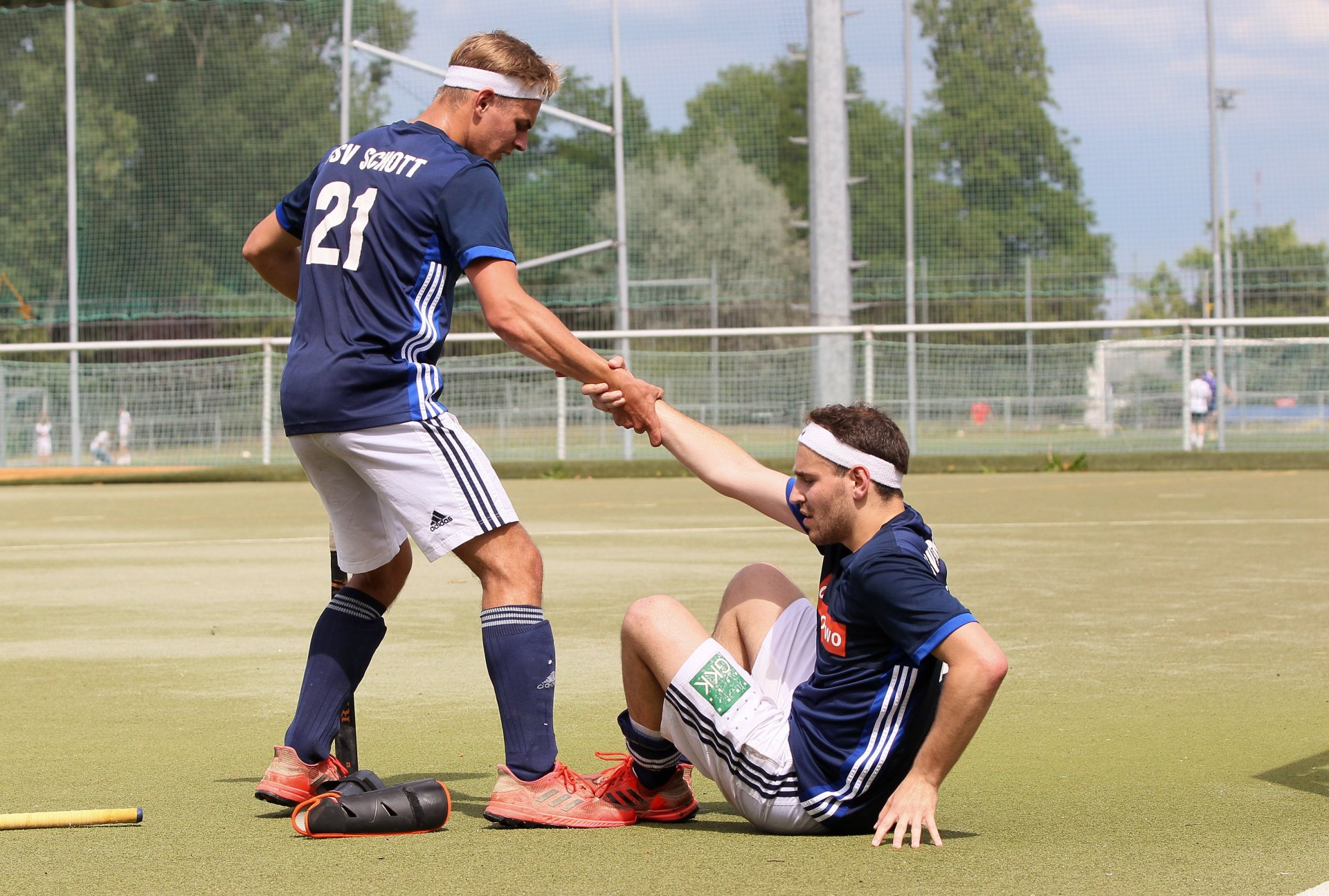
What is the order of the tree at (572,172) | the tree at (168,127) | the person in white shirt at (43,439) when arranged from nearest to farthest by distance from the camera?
the person in white shirt at (43,439) < the tree at (572,172) < the tree at (168,127)

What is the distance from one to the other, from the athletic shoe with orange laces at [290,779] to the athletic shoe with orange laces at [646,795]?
2.37ft

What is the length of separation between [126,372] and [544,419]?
652 centimetres

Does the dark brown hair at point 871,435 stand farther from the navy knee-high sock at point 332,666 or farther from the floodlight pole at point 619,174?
the floodlight pole at point 619,174

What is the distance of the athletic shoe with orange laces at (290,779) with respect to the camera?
150 inches

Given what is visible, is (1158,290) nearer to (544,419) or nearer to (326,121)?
(544,419)

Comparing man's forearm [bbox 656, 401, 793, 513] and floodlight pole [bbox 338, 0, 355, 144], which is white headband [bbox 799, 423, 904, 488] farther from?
floodlight pole [bbox 338, 0, 355, 144]

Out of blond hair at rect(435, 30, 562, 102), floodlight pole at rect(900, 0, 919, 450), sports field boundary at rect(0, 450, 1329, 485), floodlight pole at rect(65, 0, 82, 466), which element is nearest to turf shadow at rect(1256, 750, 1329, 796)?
blond hair at rect(435, 30, 562, 102)

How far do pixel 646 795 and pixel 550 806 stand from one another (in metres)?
0.24

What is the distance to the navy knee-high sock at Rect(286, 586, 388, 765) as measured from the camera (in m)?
4.01

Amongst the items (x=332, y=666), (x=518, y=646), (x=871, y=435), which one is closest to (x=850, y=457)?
(x=871, y=435)

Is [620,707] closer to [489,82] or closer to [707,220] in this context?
[489,82]

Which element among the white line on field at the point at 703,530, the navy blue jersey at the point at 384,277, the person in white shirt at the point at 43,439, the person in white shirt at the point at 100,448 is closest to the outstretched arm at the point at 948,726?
the navy blue jersey at the point at 384,277

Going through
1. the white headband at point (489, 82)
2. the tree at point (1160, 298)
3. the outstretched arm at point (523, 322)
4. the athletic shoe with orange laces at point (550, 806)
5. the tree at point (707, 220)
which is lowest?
the athletic shoe with orange laces at point (550, 806)

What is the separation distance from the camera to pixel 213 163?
26.0 metres
